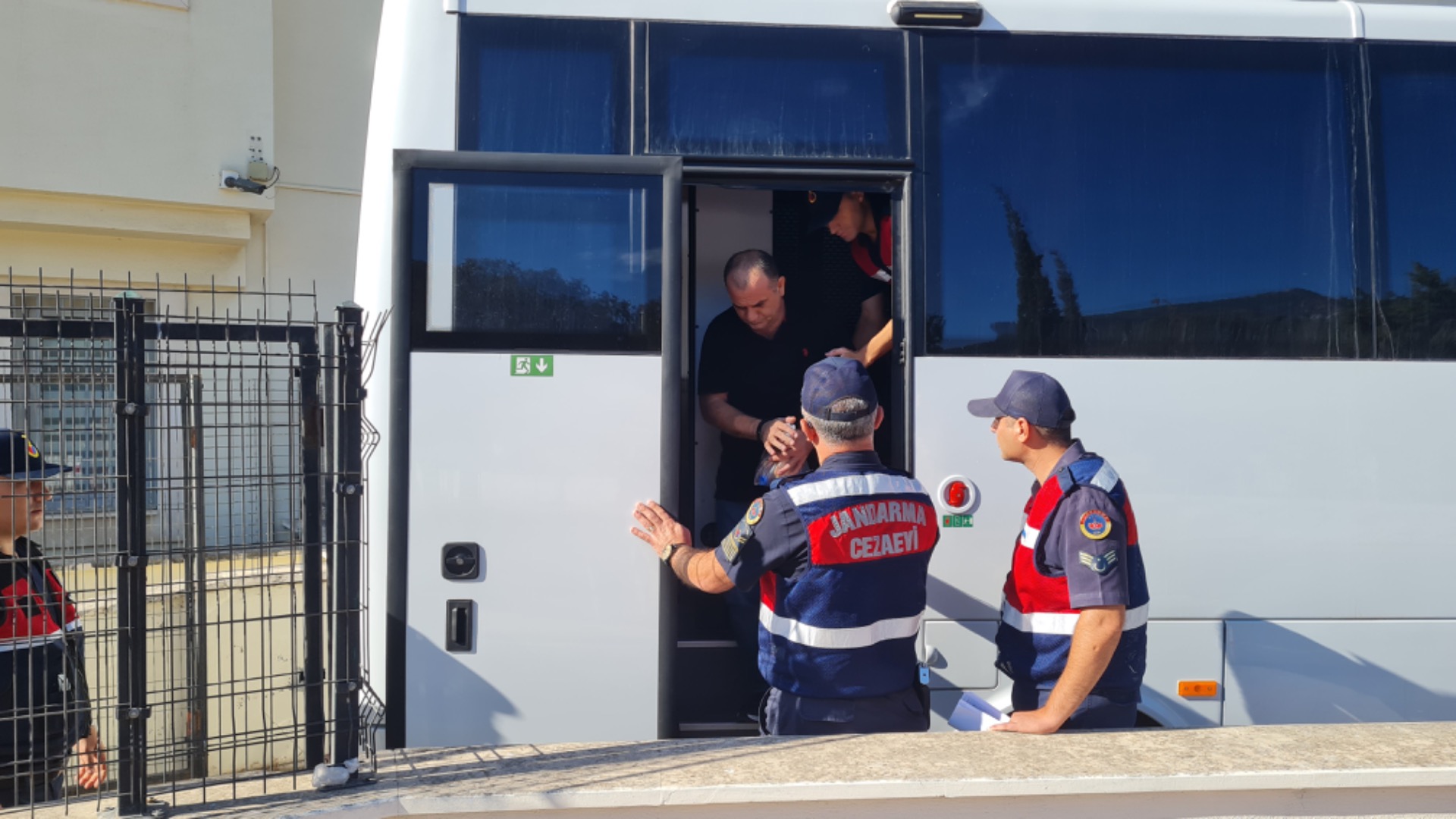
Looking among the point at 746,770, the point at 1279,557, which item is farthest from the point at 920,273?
the point at 746,770

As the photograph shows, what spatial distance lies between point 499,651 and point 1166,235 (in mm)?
2864

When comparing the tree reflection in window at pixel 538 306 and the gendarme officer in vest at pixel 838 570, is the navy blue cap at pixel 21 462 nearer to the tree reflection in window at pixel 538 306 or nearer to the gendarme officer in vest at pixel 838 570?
the tree reflection in window at pixel 538 306

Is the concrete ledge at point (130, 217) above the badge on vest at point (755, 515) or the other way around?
above

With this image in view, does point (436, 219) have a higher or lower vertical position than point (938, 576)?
higher

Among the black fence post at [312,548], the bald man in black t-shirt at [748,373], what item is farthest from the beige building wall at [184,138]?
the black fence post at [312,548]

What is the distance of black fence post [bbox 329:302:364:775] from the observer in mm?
2875

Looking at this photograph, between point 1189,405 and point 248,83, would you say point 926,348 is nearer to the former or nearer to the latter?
point 1189,405

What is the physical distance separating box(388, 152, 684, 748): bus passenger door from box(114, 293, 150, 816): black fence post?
1.11 metres

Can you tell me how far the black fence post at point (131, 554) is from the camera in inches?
106

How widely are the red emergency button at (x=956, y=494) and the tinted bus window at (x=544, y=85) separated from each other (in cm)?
168

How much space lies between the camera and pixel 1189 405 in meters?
4.07

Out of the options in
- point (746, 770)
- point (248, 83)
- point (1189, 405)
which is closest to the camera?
point (746, 770)

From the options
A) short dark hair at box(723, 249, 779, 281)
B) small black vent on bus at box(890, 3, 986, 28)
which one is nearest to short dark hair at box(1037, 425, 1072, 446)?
short dark hair at box(723, 249, 779, 281)

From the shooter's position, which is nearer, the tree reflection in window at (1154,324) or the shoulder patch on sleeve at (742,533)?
the shoulder patch on sleeve at (742,533)
